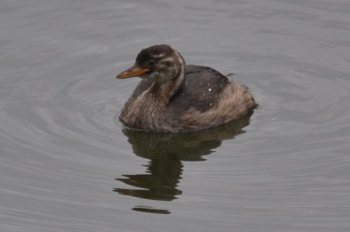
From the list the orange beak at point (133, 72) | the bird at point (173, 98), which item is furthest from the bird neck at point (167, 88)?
the orange beak at point (133, 72)

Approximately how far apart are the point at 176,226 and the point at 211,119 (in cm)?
327

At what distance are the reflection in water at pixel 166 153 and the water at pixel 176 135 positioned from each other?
0.03 m

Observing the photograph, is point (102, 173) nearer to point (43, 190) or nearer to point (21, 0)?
point (43, 190)

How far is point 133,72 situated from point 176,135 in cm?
103

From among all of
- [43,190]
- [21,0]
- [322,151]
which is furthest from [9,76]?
[322,151]

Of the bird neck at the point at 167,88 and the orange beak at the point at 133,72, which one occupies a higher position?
the orange beak at the point at 133,72

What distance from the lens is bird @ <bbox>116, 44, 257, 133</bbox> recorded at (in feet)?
44.4

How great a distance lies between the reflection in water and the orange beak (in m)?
0.81

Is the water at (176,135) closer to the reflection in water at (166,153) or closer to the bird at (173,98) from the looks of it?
the reflection in water at (166,153)

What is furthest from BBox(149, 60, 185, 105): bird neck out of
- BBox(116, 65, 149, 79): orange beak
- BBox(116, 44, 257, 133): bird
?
BBox(116, 65, 149, 79): orange beak

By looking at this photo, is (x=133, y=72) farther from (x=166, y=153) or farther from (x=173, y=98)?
(x=166, y=153)

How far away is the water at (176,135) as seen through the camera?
37.0 ft

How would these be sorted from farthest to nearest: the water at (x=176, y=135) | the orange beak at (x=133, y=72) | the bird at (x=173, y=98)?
the bird at (x=173, y=98) → the orange beak at (x=133, y=72) → the water at (x=176, y=135)

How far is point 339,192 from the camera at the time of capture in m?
11.7
